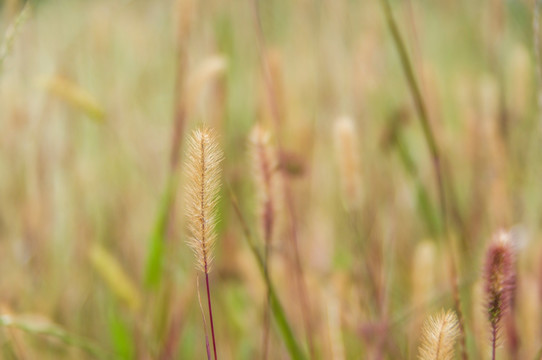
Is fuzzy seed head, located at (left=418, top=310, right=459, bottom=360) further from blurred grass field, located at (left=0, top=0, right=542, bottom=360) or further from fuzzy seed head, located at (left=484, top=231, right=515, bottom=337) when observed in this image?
blurred grass field, located at (left=0, top=0, right=542, bottom=360)

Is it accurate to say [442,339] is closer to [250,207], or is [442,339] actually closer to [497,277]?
[497,277]

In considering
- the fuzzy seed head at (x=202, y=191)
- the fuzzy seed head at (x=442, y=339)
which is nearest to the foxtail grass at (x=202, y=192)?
the fuzzy seed head at (x=202, y=191)

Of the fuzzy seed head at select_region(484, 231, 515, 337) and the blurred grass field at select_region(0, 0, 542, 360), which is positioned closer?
the fuzzy seed head at select_region(484, 231, 515, 337)

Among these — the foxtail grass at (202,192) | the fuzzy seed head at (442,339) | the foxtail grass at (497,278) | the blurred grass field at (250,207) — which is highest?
the blurred grass field at (250,207)

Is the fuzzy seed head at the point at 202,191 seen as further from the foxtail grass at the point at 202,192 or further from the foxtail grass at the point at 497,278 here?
the foxtail grass at the point at 497,278

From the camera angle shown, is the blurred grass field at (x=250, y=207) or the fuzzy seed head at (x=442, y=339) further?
the blurred grass field at (x=250, y=207)

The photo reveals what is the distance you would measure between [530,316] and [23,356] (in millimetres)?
574

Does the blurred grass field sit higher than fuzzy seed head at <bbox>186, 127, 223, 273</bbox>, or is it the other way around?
the blurred grass field

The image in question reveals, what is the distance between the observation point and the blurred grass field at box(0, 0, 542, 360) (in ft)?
2.42

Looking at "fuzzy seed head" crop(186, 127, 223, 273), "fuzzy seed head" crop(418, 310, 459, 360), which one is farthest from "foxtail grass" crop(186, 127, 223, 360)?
"fuzzy seed head" crop(418, 310, 459, 360)

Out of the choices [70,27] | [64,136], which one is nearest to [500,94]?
[64,136]

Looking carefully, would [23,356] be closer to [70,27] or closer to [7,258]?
[7,258]

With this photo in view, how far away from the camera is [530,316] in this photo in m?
0.64

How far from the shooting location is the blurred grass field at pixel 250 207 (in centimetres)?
74
